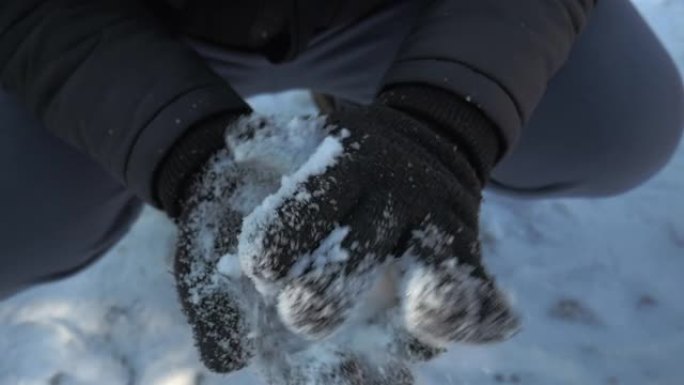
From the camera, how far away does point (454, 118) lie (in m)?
0.64

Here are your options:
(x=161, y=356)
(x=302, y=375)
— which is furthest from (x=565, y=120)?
(x=161, y=356)

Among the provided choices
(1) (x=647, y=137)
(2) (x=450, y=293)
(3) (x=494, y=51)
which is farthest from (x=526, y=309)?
(2) (x=450, y=293)

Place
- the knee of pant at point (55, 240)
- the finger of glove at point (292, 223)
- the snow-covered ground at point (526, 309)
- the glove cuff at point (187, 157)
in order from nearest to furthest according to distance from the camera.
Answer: the finger of glove at point (292, 223) < the glove cuff at point (187, 157) < the knee of pant at point (55, 240) < the snow-covered ground at point (526, 309)

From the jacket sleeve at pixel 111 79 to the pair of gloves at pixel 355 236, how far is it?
1.2 inches

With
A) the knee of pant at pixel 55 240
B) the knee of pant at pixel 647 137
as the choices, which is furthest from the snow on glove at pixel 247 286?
the knee of pant at pixel 647 137

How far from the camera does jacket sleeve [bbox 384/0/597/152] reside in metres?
0.67

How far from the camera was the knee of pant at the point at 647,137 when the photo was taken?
2.93 ft

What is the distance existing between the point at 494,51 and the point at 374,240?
0.24 m

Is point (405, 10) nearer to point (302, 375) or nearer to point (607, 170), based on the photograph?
A: point (607, 170)

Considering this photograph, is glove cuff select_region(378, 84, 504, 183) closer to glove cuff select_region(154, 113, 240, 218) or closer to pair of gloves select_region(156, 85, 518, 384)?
pair of gloves select_region(156, 85, 518, 384)

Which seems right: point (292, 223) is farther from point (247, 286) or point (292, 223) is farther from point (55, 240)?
point (55, 240)

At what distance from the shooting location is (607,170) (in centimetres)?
91

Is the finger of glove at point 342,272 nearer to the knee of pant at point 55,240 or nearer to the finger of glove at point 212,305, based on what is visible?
the finger of glove at point 212,305

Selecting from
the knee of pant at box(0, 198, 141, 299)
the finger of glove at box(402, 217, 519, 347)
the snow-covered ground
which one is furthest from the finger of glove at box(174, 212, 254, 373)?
the snow-covered ground
